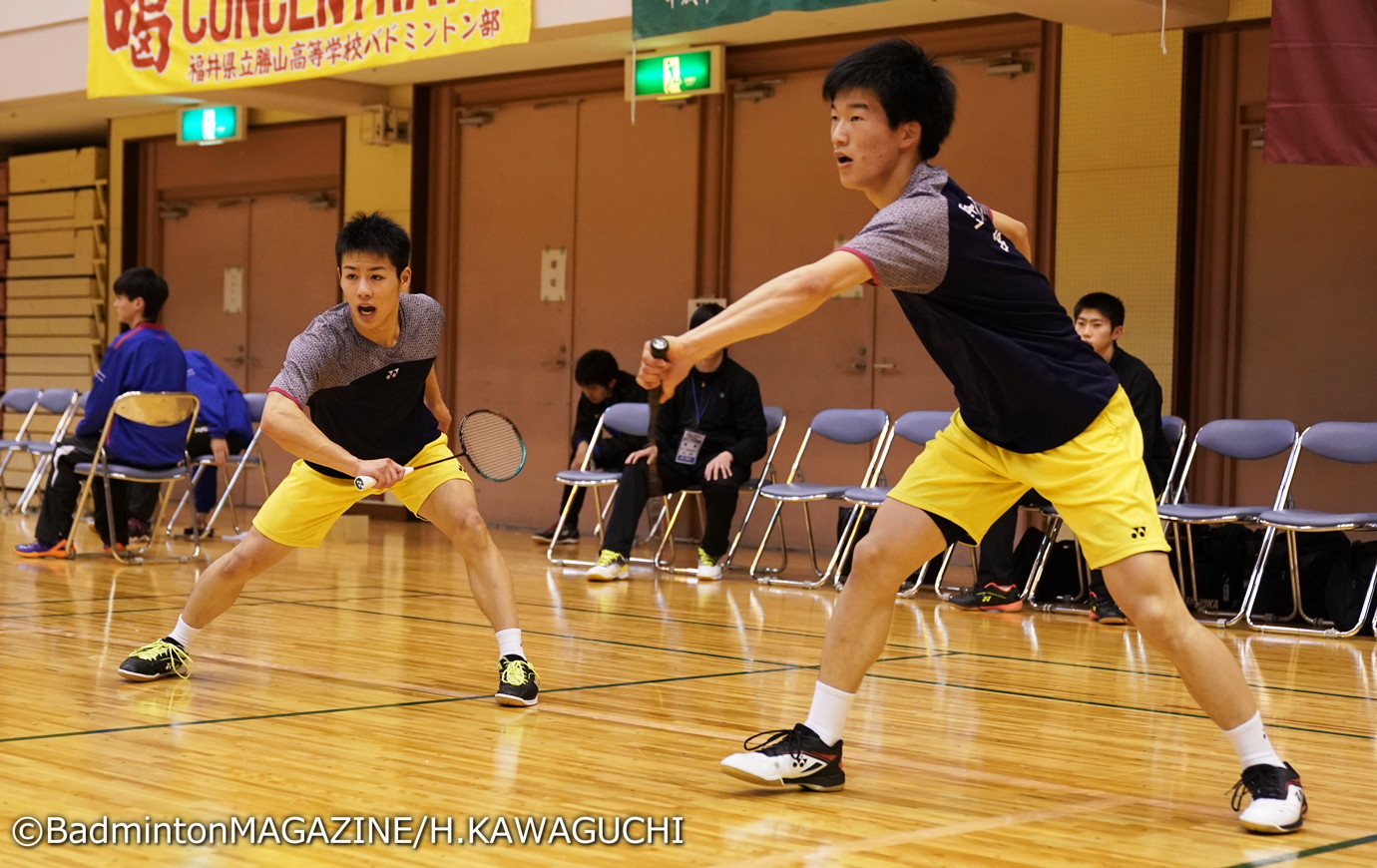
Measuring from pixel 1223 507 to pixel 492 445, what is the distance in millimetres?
4169

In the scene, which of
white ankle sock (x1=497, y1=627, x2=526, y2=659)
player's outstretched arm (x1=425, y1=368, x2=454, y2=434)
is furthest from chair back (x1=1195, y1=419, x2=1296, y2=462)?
white ankle sock (x1=497, y1=627, x2=526, y2=659)

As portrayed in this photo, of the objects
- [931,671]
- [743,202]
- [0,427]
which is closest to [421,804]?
[931,671]

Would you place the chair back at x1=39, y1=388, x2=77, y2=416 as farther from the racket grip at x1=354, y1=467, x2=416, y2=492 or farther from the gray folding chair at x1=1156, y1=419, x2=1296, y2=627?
the racket grip at x1=354, y1=467, x2=416, y2=492

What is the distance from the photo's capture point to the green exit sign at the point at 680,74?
10906 millimetres

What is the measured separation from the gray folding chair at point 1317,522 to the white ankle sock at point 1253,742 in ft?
12.6

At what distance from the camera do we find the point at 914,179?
137 inches

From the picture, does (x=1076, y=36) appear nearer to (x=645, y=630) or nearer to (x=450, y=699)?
(x=645, y=630)

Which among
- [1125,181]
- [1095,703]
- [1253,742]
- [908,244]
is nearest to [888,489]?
[1125,181]

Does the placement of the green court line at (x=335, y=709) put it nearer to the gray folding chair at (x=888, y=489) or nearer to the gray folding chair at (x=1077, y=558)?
the gray folding chair at (x=1077, y=558)

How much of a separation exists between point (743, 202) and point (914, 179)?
25.7ft

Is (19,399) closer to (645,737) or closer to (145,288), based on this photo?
(145,288)

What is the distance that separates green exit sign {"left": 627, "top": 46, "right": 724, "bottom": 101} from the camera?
35.8 feet

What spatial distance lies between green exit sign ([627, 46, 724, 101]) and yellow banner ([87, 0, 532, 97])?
138 cm

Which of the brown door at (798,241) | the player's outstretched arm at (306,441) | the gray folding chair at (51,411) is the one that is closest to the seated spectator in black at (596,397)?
the brown door at (798,241)
